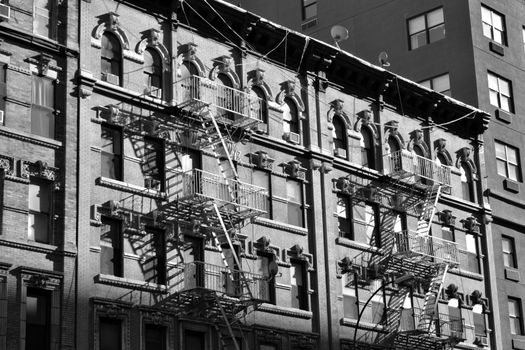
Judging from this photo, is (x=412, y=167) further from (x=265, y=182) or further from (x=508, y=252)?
(x=265, y=182)

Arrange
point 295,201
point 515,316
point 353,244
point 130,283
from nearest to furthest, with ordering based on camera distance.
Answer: point 130,283
point 295,201
point 353,244
point 515,316

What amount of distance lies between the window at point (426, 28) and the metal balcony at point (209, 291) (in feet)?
81.6

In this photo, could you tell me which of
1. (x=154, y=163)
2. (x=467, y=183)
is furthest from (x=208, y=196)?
(x=467, y=183)

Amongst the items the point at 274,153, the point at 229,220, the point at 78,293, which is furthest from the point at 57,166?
the point at 274,153

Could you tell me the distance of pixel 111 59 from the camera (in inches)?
1800

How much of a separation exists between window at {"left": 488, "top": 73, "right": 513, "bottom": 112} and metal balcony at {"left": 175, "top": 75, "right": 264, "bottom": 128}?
63.8 ft

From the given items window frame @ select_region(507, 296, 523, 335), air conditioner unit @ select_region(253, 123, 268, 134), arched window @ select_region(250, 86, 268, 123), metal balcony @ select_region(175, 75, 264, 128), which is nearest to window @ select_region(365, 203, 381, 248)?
air conditioner unit @ select_region(253, 123, 268, 134)

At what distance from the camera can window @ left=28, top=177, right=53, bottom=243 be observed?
4116cm

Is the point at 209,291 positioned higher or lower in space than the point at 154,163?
lower

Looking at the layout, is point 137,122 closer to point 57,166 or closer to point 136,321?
point 57,166

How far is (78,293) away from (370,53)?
31.7 metres

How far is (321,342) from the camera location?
50062mm

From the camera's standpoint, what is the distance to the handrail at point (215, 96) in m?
47.4

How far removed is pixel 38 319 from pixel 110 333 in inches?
121
